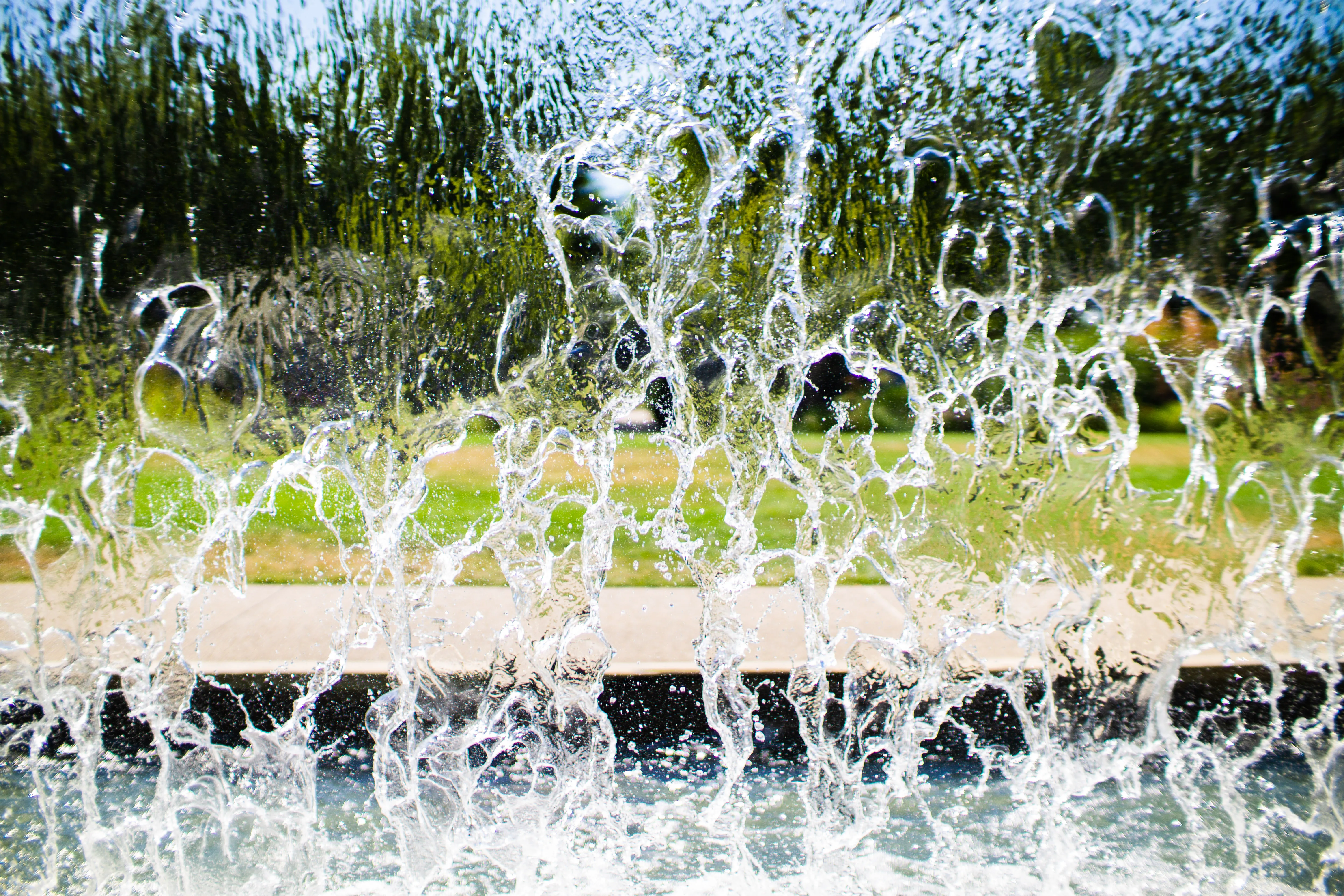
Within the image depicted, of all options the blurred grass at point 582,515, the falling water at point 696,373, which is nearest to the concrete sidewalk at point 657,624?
the falling water at point 696,373

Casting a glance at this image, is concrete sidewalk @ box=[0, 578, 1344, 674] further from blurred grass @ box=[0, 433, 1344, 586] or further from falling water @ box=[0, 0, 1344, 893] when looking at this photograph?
blurred grass @ box=[0, 433, 1344, 586]

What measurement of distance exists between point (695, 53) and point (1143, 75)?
1.83m

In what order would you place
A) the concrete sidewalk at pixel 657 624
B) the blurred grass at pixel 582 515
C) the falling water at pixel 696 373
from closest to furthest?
the falling water at pixel 696 373
the concrete sidewalk at pixel 657 624
the blurred grass at pixel 582 515

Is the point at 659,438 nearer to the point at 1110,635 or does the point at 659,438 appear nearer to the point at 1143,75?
the point at 1110,635

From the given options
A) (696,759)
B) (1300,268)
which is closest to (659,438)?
(696,759)

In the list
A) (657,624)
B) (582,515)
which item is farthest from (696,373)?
(582,515)

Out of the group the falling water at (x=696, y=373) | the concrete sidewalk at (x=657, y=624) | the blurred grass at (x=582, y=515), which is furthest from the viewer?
the blurred grass at (x=582, y=515)

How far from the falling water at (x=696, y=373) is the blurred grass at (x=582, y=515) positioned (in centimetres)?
7

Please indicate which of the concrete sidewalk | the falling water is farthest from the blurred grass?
the concrete sidewalk

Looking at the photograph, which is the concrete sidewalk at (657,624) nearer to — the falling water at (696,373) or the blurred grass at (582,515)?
the falling water at (696,373)

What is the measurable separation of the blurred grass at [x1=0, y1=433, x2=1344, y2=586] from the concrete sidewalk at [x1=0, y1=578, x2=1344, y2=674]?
0.29m

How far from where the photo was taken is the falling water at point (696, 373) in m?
3.01

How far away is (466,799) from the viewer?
2861 millimetres

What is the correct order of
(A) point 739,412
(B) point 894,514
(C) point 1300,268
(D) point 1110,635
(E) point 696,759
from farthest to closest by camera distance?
(B) point 894,514
(A) point 739,412
(C) point 1300,268
(D) point 1110,635
(E) point 696,759
